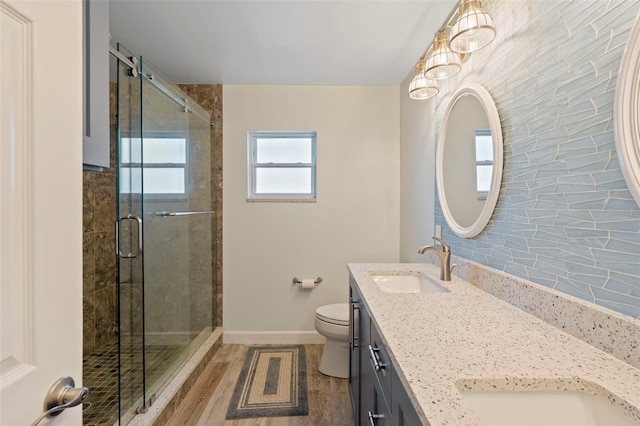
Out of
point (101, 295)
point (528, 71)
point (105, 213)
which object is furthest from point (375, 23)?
point (101, 295)

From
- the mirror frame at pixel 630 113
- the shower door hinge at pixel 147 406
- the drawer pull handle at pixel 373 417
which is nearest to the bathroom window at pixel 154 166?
the shower door hinge at pixel 147 406

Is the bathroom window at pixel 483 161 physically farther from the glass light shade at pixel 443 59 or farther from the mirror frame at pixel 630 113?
the mirror frame at pixel 630 113

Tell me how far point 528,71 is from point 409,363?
114 centimetres

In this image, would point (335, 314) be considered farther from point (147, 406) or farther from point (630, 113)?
point (630, 113)

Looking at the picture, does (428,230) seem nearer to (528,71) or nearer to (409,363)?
(528,71)

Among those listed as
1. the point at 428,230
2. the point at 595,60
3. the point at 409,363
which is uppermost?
the point at 595,60

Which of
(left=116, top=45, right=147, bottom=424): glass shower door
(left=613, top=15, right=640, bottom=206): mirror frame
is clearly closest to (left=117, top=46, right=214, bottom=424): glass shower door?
(left=116, top=45, right=147, bottom=424): glass shower door

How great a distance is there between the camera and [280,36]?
78.7 inches

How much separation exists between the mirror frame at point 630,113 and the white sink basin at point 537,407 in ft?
1.60

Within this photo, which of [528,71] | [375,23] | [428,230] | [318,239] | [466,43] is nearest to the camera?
[528,71]

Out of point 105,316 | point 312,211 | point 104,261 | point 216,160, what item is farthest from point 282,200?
point 105,316

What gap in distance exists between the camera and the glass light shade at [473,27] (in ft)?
4.00

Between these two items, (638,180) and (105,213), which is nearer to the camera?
(638,180)
